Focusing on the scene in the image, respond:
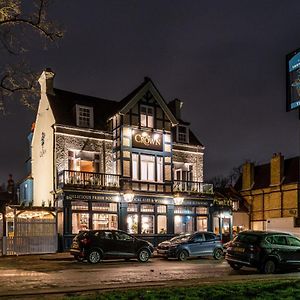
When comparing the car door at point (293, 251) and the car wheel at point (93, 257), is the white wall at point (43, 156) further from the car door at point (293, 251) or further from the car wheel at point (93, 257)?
the car door at point (293, 251)

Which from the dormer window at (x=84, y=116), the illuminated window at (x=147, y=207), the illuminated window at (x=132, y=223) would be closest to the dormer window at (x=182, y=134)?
the illuminated window at (x=147, y=207)

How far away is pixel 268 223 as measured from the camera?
49.4 m

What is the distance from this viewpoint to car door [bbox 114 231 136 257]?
25.5 m

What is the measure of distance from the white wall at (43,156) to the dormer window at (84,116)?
1.76 meters

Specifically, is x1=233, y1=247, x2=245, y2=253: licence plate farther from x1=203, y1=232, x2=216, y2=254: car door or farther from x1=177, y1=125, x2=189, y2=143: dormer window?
x1=177, y1=125, x2=189, y2=143: dormer window

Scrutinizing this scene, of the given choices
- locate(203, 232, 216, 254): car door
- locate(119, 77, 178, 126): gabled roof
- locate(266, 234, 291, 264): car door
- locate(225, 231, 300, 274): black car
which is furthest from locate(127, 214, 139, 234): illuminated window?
locate(266, 234, 291, 264): car door

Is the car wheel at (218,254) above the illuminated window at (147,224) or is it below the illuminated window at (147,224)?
below

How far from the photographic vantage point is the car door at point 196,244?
28.1 metres

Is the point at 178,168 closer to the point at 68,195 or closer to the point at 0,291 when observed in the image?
the point at 68,195

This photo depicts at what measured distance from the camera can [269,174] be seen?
173ft

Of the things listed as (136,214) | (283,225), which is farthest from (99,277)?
(283,225)

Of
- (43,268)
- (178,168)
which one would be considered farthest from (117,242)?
(178,168)

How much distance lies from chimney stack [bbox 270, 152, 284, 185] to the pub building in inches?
453

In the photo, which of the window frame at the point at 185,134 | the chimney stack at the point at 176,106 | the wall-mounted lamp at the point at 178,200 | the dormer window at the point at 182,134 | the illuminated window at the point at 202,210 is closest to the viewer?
the wall-mounted lamp at the point at 178,200
